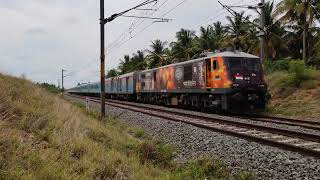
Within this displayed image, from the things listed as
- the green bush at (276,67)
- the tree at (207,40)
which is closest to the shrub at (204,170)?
the green bush at (276,67)

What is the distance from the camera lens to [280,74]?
29.2 meters

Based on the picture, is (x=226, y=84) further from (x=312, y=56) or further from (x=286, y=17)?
(x=312, y=56)

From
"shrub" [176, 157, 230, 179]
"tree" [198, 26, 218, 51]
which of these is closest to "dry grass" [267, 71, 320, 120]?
"shrub" [176, 157, 230, 179]

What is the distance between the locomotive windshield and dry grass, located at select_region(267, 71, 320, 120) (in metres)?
2.65

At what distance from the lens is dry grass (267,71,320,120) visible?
21342 millimetres

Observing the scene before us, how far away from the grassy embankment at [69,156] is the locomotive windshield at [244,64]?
432 inches

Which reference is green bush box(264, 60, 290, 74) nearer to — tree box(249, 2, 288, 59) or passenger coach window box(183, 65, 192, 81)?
passenger coach window box(183, 65, 192, 81)

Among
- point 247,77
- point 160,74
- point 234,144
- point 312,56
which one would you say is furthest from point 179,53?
point 234,144

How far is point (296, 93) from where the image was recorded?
24.9m

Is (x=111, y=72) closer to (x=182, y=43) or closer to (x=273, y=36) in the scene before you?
(x=182, y=43)

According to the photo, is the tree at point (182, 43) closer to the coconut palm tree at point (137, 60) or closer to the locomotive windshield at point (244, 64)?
the coconut palm tree at point (137, 60)

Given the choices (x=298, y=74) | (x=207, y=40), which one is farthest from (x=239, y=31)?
(x=298, y=74)

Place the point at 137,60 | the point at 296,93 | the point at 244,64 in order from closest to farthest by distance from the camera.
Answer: the point at 244,64, the point at 296,93, the point at 137,60

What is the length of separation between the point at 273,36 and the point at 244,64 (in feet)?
99.3
